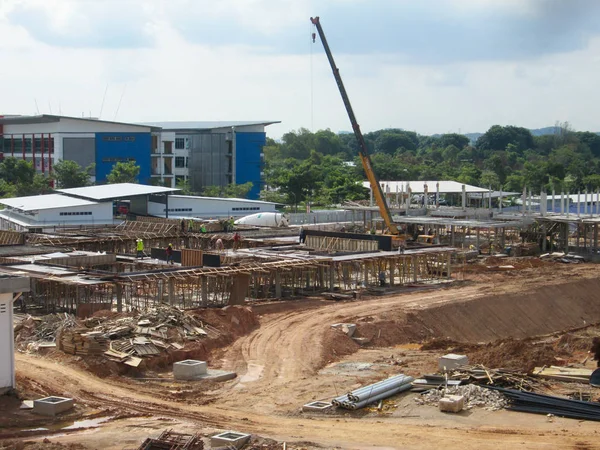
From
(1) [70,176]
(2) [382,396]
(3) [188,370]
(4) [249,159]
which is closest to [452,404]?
(2) [382,396]

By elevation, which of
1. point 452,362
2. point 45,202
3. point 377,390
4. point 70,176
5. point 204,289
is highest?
point 70,176

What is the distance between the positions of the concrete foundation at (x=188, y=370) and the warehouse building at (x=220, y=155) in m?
79.5

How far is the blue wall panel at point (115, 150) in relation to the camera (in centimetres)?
9688

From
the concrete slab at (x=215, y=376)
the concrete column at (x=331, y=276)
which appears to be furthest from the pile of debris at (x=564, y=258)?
the concrete slab at (x=215, y=376)

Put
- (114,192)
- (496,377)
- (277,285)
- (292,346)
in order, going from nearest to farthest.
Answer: (496,377) → (292,346) → (277,285) → (114,192)

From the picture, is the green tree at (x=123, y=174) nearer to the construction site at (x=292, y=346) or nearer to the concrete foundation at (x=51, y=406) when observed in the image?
the construction site at (x=292, y=346)

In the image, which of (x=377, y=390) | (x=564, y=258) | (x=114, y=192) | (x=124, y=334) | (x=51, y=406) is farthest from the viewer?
(x=114, y=192)

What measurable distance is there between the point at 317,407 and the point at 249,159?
283 ft

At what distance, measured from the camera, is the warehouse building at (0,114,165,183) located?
96375mm

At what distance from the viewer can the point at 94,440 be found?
19.2m

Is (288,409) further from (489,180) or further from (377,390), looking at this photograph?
(489,180)

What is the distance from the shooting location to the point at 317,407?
72.6 ft

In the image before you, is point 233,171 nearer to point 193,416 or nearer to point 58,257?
point 58,257

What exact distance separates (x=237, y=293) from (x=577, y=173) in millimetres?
104289
